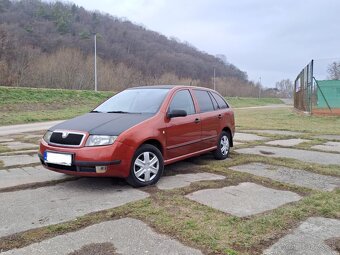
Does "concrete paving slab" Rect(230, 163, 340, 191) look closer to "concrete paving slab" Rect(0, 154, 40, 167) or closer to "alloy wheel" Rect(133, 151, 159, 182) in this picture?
"alloy wheel" Rect(133, 151, 159, 182)

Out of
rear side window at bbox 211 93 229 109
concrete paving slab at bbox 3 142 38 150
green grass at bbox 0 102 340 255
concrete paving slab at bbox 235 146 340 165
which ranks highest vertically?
rear side window at bbox 211 93 229 109

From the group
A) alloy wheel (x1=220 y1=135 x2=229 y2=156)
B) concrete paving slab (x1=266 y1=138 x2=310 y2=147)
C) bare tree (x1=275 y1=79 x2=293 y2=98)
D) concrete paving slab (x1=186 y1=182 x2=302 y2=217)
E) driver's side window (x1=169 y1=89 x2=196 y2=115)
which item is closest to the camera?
concrete paving slab (x1=186 y1=182 x2=302 y2=217)

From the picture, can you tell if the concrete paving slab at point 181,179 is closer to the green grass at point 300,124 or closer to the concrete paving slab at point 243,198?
the concrete paving slab at point 243,198

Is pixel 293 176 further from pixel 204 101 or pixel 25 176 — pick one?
pixel 25 176

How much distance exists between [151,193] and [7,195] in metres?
1.86

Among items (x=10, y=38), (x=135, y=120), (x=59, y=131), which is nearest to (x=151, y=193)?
(x=135, y=120)

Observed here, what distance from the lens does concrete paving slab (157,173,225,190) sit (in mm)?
5258

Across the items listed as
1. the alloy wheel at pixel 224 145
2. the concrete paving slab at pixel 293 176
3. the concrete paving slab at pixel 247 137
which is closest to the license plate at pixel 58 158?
the concrete paving slab at pixel 293 176

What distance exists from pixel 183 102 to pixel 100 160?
6.84 ft

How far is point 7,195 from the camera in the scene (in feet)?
15.7

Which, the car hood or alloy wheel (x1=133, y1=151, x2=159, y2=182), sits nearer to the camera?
the car hood

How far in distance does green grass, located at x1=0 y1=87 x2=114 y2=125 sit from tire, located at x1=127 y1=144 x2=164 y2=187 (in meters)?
15.3

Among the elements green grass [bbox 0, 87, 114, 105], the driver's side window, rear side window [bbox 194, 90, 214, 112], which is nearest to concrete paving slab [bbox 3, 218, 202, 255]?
the driver's side window

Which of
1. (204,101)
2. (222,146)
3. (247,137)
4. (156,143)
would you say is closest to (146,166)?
(156,143)
